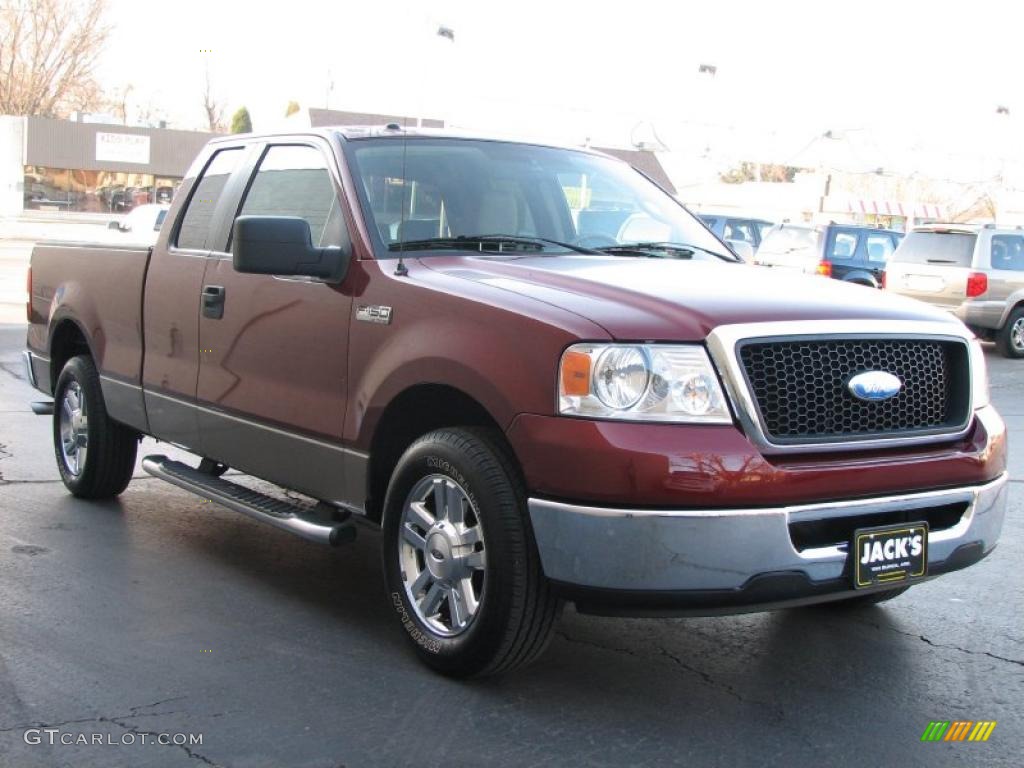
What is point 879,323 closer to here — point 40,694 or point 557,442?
point 557,442

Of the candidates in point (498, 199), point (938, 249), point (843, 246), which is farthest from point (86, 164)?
point (498, 199)

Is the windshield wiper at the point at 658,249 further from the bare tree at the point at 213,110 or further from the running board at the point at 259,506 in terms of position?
the bare tree at the point at 213,110

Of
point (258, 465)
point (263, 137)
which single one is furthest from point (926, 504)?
point (263, 137)

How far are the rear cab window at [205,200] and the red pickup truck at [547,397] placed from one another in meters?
0.13

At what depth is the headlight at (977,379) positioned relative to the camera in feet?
14.4

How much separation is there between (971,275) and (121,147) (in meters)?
44.7

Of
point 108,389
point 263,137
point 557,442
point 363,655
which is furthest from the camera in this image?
point 108,389

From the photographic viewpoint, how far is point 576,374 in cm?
380

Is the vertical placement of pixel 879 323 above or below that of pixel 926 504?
above

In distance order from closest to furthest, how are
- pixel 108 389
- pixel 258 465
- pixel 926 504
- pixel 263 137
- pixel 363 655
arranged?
1. pixel 926 504
2. pixel 363 655
3. pixel 258 465
4. pixel 263 137
5. pixel 108 389

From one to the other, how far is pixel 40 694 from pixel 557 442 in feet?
6.23

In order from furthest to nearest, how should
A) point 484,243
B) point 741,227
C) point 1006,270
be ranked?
1. point 741,227
2. point 1006,270
3. point 484,243

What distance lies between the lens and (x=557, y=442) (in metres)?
3.77

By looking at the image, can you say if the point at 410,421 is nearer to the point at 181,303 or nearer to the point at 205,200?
the point at 181,303
